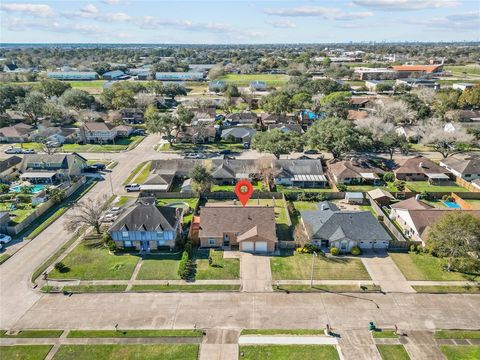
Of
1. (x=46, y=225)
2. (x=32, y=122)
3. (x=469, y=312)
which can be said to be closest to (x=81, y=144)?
(x=32, y=122)

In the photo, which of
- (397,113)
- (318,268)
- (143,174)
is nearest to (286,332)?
(318,268)

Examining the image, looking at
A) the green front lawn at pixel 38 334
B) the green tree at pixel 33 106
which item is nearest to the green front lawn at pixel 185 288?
the green front lawn at pixel 38 334

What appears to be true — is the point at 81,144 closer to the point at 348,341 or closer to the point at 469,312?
the point at 348,341

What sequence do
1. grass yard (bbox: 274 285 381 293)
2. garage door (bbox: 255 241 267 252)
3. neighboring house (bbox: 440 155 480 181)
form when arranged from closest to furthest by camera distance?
grass yard (bbox: 274 285 381 293)
garage door (bbox: 255 241 267 252)
neighboring house (bbox: 440 155 480 181)

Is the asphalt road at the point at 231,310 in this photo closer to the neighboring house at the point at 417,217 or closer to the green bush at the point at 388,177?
the neighboring house at the point at 417,217

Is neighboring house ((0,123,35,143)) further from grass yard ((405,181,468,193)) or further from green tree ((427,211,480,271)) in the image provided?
green tree ((427,211,480,271))

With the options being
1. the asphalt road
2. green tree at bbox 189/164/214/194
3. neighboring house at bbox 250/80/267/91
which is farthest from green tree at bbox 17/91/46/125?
neighboring house at bbox 250/80/267/91

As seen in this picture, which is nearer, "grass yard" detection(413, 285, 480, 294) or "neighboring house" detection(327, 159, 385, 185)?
"grass yard" detection(413, 285, 480, 294)
